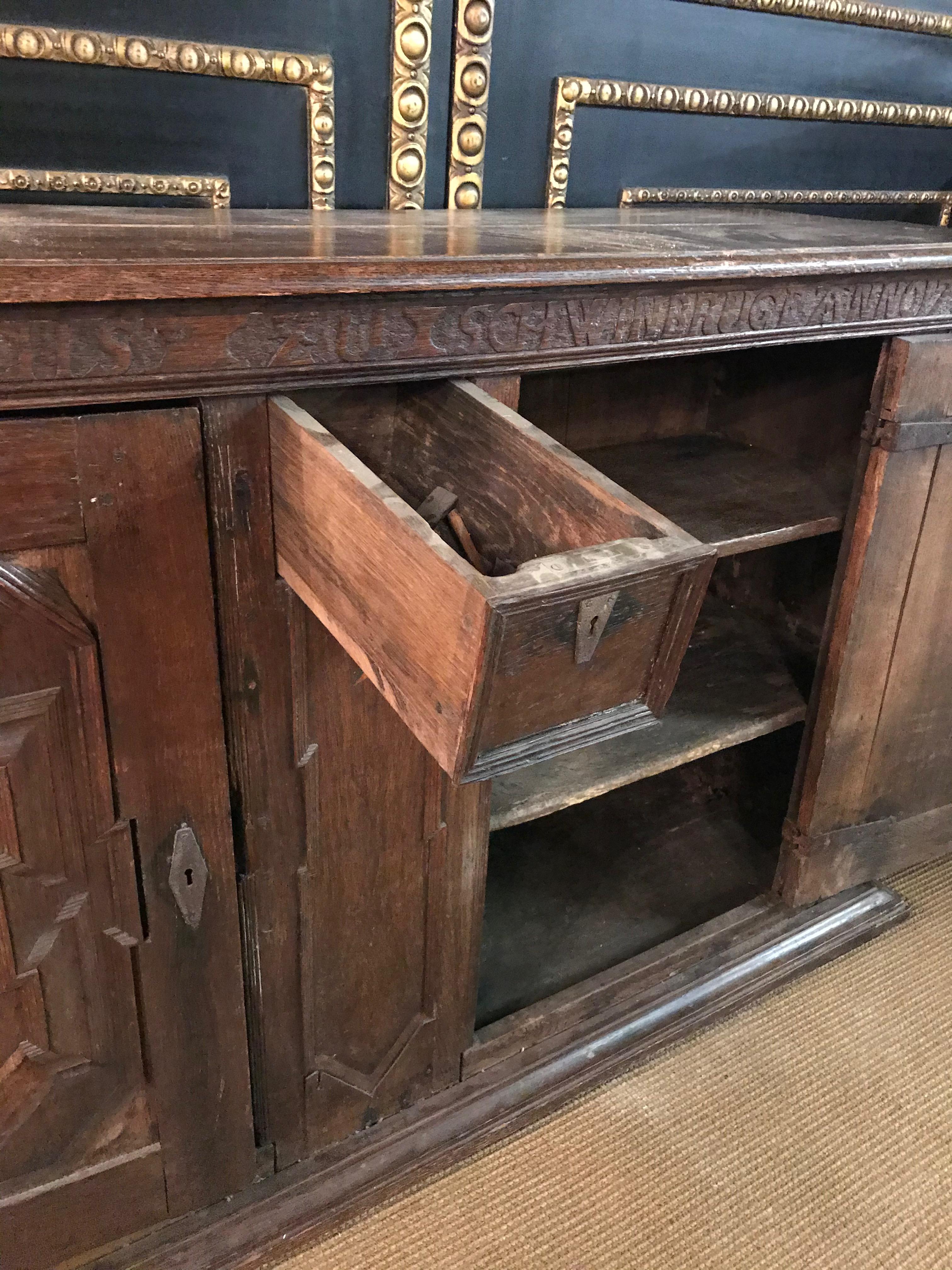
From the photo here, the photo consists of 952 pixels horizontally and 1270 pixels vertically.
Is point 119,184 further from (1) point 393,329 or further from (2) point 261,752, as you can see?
(2) point 261,752

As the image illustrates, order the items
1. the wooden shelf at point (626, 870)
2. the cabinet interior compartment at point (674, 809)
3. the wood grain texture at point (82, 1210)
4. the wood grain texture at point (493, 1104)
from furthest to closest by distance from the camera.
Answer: the wooden shelf at point (626, 870), the cabinet interior compartment at point (674, 809), the wood grain texture at point (493, 1104), the wood grain texture at point (82, 1210)

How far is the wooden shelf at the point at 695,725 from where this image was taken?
3.58 feet

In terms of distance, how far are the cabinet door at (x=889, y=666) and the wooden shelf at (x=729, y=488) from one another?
7 centimetres

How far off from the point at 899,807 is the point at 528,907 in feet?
1.83

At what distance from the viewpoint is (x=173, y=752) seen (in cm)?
80

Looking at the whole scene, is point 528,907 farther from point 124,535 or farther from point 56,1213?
point 124,535

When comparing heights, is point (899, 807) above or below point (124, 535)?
below

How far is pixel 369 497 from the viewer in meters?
0.59

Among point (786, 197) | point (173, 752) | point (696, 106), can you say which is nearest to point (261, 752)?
point (173, 752)

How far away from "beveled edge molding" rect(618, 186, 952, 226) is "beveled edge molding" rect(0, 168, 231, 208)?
592mm

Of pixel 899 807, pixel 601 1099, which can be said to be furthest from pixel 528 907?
pixel 899 807

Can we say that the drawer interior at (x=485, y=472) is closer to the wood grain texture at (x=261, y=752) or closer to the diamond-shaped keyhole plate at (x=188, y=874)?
the wood grain texture at (x=261, y=752)

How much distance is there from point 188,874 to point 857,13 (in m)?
1.50

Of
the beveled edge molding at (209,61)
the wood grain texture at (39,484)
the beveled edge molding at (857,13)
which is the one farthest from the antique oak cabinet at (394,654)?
the beveled edge molding at (857,13)
